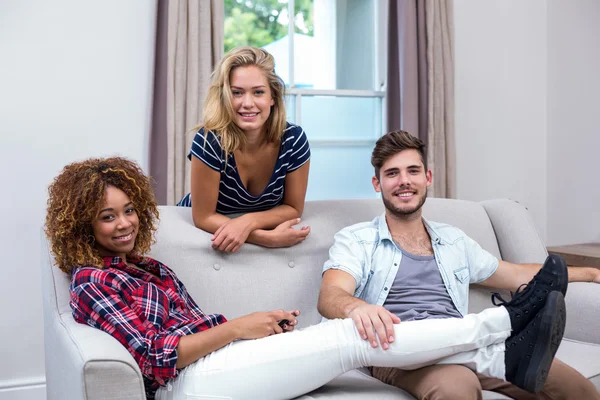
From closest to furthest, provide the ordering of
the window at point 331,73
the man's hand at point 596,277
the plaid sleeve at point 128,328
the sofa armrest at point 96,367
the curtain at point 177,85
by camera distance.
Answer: the sofa armrest at point 96,367 < the plaid sleeve at point 128,328 < the man's hand at point 596,277 < the curtain at point 177,85 < the window at point 331,73

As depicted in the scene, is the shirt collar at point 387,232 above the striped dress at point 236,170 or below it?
below

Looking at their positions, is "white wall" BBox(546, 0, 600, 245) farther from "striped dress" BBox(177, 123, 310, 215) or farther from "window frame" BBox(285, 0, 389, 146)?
"striped dress" BBox(177, 123, 310, 215)

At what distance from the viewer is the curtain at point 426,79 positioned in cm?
351

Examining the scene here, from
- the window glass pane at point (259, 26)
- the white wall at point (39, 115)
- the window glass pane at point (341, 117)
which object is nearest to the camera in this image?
the white wall at point (39, 115)

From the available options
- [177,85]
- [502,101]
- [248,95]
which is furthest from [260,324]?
[502,101]

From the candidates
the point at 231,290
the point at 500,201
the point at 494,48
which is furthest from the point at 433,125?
the point at 231,290

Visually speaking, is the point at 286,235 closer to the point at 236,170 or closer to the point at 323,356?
the point at 236,170

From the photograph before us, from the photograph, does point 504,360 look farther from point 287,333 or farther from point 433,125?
point 433,125

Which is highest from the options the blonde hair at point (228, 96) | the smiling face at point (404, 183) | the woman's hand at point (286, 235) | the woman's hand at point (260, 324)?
the blonde hair at point (228, 96)

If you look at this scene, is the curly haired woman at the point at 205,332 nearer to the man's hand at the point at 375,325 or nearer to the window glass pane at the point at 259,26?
the man's hand at the point at 375,325

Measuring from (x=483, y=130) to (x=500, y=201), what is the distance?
151cm

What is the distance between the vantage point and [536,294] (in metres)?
1.60

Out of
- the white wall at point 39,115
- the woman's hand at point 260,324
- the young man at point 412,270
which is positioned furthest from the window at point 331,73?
the woman's hand at point 260,324

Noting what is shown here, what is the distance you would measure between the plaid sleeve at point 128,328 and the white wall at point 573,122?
2.78 metres
